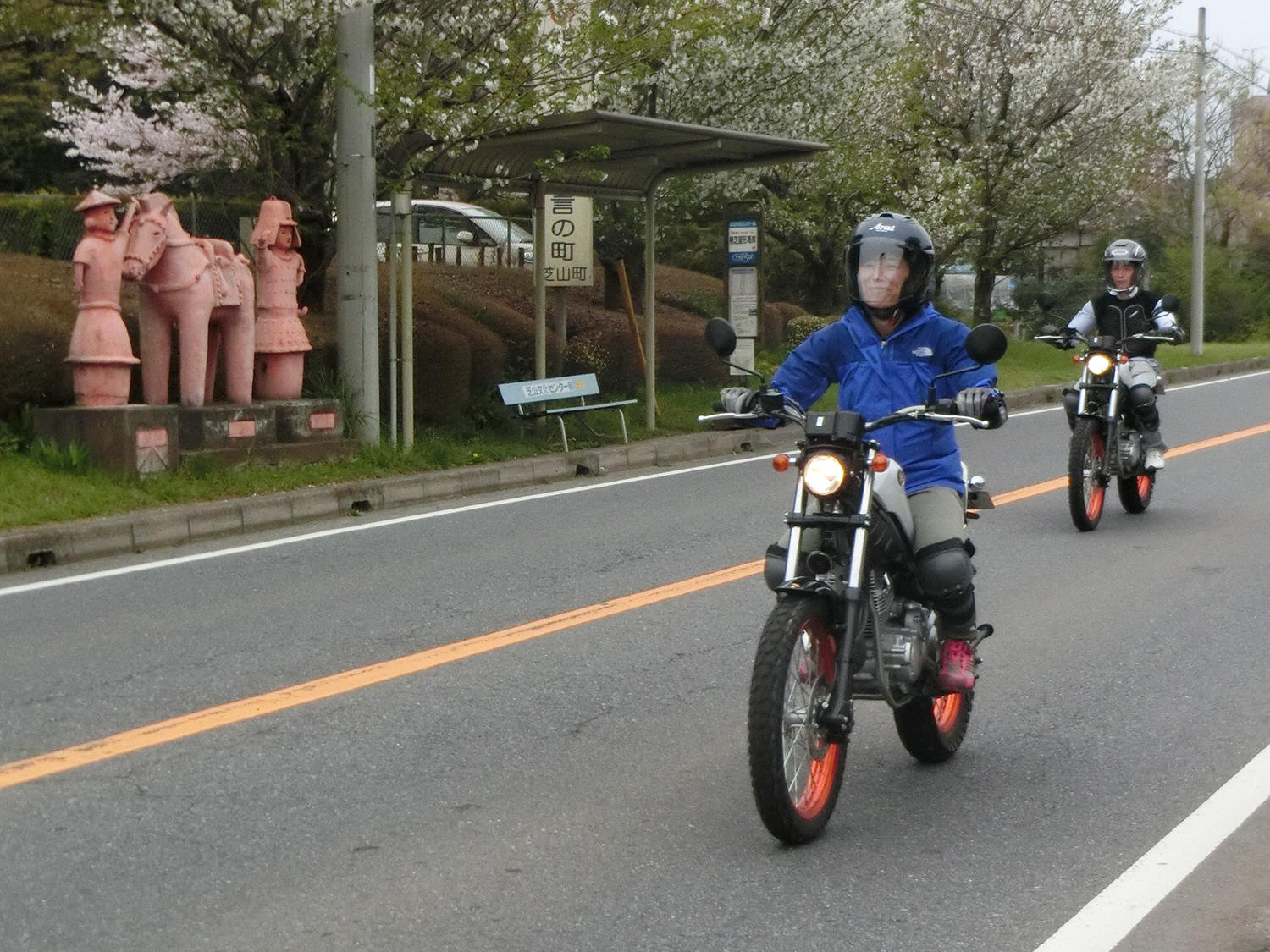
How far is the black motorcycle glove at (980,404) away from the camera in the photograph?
5.11 meters

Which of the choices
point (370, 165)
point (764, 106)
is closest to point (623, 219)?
point (764, 106)

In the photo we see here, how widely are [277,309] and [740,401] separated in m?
9.31

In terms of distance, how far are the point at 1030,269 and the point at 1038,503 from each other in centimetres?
3256

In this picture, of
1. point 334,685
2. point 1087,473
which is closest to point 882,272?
point 334,685

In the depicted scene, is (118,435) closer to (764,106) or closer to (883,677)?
(883,677)

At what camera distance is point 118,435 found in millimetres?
12258

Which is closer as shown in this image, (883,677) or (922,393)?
(883,677)

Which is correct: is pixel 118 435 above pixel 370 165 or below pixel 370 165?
below

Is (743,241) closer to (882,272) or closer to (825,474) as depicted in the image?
(882,272)

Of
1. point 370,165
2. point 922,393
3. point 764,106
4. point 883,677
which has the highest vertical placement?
point 764,106

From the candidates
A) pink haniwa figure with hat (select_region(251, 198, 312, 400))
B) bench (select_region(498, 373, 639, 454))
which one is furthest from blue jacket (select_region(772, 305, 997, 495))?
bench (select_region(498, 373, 639, 454))

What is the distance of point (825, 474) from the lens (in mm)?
4965

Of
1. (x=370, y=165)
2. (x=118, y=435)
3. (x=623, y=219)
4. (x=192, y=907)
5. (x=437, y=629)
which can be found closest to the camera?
(x=192, y=907)

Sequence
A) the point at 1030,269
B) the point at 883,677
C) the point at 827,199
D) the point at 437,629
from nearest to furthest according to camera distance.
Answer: the point at 883,677
the point at 437,629
the point at 827,199
the point at 1030,269
